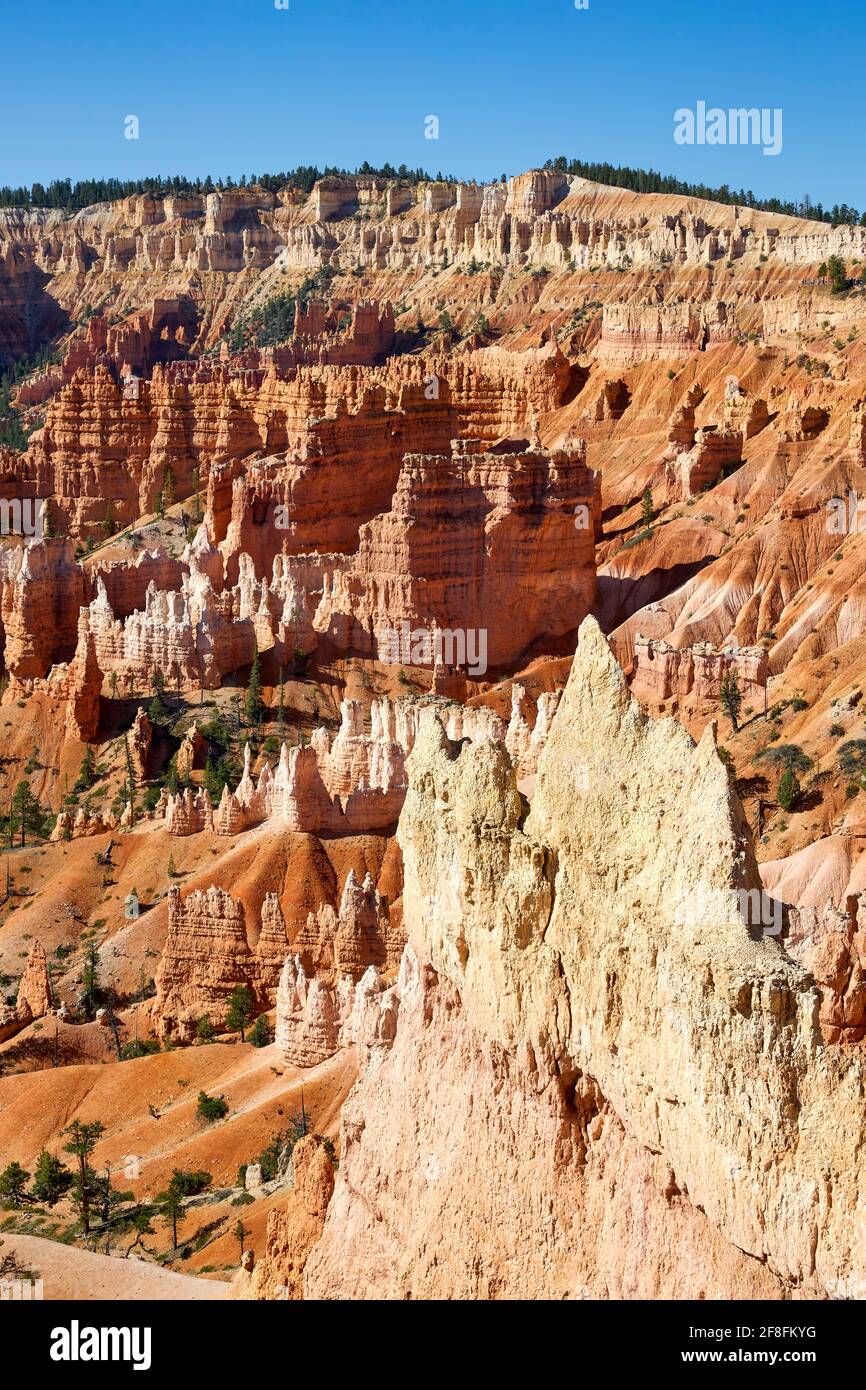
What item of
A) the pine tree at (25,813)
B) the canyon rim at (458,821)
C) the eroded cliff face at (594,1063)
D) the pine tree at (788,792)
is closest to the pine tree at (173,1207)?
the canyon rim at (458,821)

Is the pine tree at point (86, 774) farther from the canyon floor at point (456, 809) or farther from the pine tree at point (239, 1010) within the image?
the pine tree at point (239, 1010)

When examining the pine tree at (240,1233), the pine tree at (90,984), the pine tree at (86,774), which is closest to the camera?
the pine tree at (240,1233)

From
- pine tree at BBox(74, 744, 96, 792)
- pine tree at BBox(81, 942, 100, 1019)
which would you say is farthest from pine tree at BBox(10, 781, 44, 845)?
pine tree at BBox(81, 942, 100, 1019)

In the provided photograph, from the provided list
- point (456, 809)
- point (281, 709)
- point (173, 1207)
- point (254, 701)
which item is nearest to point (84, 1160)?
point (173, 1207)

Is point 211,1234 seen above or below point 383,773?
below

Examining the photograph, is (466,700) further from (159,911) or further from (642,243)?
(642,243)

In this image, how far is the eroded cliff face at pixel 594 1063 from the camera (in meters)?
19.3

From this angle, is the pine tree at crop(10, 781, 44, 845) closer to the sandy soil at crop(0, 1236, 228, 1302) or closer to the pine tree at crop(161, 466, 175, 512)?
the sandy soil at crop(0, 1236, 228, 1302)

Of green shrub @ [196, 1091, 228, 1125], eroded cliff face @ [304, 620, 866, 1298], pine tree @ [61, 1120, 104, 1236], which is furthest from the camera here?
green shrub @ [196, 1091, 228, 1125]

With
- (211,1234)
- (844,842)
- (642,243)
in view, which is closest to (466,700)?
(844,842)

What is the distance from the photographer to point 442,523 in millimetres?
Result: 78688

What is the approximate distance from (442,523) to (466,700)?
7.40 m

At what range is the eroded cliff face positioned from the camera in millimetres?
19266

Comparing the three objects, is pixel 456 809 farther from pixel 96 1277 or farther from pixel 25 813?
pixel 25 813
